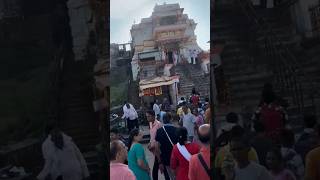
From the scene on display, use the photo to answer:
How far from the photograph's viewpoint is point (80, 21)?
5656 mm

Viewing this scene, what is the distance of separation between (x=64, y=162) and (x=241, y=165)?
1928 mm

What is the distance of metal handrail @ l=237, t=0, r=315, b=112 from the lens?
17.8ft

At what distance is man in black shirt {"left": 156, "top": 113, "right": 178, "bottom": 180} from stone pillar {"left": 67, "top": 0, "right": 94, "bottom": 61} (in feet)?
7.44

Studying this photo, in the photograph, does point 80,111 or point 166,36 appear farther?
point 166,36

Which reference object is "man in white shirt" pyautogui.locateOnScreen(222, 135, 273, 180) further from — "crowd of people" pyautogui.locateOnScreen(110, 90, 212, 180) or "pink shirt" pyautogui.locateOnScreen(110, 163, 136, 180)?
"pink shirt" pyautogui.locateOnScreen(110, 163, 136, 180)

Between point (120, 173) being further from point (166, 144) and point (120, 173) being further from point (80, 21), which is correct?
point (166, 144)

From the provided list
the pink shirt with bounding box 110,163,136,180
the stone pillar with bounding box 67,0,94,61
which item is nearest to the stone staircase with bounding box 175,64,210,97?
the pink shirt with bounding box 110,163,136,180

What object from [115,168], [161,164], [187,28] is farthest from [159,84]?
[115,168]

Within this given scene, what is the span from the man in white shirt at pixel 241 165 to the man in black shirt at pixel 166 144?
1963 mm

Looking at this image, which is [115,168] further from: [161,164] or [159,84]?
[159,84]

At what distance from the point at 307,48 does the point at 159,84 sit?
19516 mm

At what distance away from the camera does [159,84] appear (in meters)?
24.9

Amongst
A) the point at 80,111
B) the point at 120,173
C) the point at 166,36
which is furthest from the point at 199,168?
the point at 166,36

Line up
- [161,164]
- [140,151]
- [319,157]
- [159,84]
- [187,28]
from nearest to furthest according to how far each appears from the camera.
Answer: [319,157], [140,151], [161,164], [159,84], [187,28]
